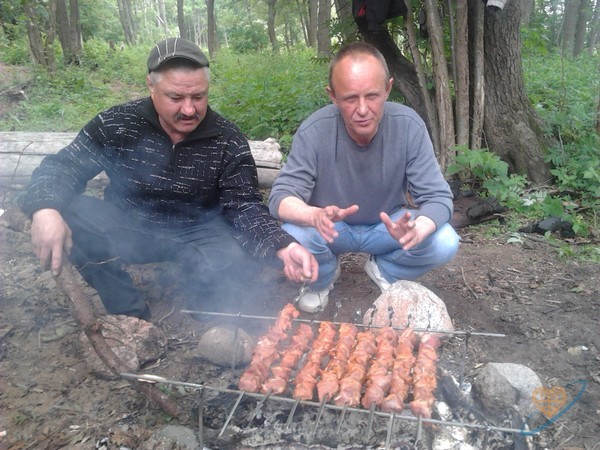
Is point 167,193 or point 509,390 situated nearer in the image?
point 509,390

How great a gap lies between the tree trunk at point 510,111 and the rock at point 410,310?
147 inches

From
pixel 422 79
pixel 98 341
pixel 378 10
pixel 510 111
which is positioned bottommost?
pixel 98 341

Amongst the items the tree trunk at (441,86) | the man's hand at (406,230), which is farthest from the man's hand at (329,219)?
the tree trunk at (441,86)

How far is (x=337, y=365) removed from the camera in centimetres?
277

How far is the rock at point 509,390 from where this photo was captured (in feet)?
8.45

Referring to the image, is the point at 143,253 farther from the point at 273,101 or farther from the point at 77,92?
the point at 77,92

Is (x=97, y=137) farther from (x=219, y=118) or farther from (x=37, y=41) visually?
(x=37, y=41)

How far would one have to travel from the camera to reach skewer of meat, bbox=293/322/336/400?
8.32 ft

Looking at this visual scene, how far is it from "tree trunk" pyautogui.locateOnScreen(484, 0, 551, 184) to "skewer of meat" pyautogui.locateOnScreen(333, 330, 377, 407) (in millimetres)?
4277

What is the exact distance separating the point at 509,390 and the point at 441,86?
15.3 ft

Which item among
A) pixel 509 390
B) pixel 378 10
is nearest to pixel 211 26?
pixel 378 10

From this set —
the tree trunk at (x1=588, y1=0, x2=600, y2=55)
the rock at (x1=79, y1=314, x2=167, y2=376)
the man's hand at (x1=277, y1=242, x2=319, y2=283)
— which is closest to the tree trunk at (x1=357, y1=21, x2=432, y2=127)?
the man's hand at (x1=277, y1=242, x2=319, y2=283)

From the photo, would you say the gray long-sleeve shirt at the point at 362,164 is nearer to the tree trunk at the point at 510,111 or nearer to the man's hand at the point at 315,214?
the man's hand at the point at 315,214

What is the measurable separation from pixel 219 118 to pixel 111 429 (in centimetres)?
225
